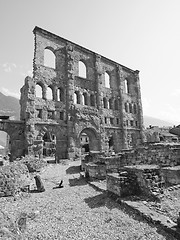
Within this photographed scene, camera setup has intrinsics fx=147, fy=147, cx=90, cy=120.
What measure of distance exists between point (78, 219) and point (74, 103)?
17.1m

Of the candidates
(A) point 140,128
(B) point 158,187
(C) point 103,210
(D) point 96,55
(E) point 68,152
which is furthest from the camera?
(A) point 140,128

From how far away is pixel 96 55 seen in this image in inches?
961

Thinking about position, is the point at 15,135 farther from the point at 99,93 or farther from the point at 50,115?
the point at 99,93

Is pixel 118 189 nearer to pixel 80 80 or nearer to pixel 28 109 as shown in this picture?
pixel 28 109

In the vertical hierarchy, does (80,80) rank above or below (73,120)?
above

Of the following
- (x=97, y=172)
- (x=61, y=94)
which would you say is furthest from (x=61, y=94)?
(x=97, y=172)

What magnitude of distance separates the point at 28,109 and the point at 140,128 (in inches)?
779

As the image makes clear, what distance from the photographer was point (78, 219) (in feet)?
13.5

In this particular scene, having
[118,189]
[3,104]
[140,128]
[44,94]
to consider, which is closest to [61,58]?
[44,94]

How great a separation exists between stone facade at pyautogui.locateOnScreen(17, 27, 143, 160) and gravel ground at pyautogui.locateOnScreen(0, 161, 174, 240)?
1180cm

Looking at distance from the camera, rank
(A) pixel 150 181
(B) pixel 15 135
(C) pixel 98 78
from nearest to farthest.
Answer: (A) pixel 150 181 → (B) pixel 15 135 → (C) pixel 98 78

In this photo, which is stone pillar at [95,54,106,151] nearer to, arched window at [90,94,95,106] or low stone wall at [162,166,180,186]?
arched window at [90,94,95,106]

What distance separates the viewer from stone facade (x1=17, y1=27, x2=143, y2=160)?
58.6 feet

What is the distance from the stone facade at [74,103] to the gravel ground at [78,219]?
11.8m
